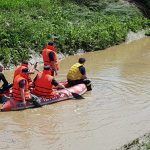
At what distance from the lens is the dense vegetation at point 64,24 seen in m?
22.5

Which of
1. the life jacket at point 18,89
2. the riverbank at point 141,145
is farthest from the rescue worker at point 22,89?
the riverbank at point 141,145

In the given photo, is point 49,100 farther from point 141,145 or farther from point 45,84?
point 141,145

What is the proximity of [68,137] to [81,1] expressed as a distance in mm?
21158

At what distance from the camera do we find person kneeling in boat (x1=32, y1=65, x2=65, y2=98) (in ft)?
51.3

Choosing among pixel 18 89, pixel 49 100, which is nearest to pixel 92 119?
pixel 49 100

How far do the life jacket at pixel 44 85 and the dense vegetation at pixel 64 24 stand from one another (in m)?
5.54

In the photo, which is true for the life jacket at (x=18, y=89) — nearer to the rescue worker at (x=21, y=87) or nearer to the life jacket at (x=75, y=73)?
the rescue worker at (x=21, y=87)

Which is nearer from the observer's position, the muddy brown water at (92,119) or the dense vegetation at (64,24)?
the muddy brown water at (92,119)

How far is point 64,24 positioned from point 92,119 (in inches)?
517

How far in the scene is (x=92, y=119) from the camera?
14234 mm

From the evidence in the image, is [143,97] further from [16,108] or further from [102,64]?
[102,64]

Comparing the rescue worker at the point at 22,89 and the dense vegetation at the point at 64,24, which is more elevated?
the dense vegetation at the point at 64,24

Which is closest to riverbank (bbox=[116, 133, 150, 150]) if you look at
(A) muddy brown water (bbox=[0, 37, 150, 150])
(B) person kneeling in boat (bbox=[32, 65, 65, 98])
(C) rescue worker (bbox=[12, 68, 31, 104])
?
(A) muddy brown water (bbox=[0, 37, 150, 150])

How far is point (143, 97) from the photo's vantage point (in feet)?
54.3
